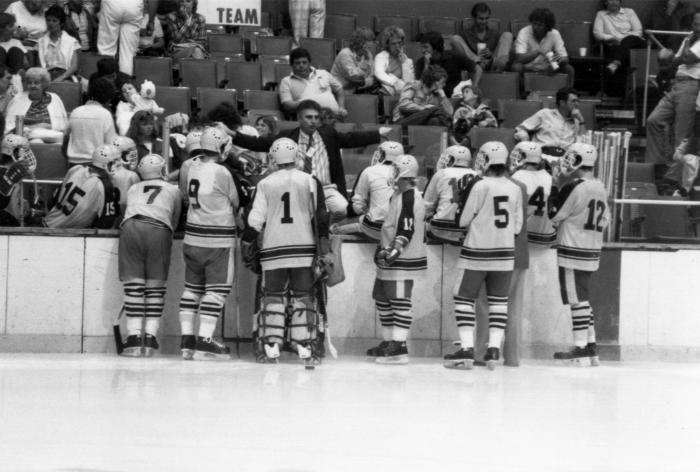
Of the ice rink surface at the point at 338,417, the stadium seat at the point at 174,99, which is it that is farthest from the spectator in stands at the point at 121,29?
the ice rink surface at the point at 338,417

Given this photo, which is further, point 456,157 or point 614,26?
point 614,26

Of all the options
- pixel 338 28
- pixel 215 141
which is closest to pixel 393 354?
pixel 215 141

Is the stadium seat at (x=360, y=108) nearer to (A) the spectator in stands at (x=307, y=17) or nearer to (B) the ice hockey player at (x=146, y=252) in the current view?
(A) the spectator in stands at (x=307, y=17)

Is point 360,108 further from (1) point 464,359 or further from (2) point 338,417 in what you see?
(2) point 338,417

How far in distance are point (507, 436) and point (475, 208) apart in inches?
122

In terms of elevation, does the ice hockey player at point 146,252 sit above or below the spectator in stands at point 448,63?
below

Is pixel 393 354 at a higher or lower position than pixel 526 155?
lower

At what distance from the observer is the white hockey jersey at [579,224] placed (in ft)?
39.2

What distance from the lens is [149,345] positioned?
1178 cm

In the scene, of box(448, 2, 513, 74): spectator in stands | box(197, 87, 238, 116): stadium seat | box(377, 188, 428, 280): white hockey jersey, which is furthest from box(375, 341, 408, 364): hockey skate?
box(448, 2, 513, 74): spectator in stands

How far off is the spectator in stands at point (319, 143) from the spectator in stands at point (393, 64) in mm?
3236

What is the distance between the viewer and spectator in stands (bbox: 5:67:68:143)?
13.7 metres

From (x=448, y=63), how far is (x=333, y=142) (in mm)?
3962

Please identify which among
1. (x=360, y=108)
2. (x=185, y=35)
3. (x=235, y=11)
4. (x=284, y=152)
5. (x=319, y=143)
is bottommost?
(x=284, y=152)
